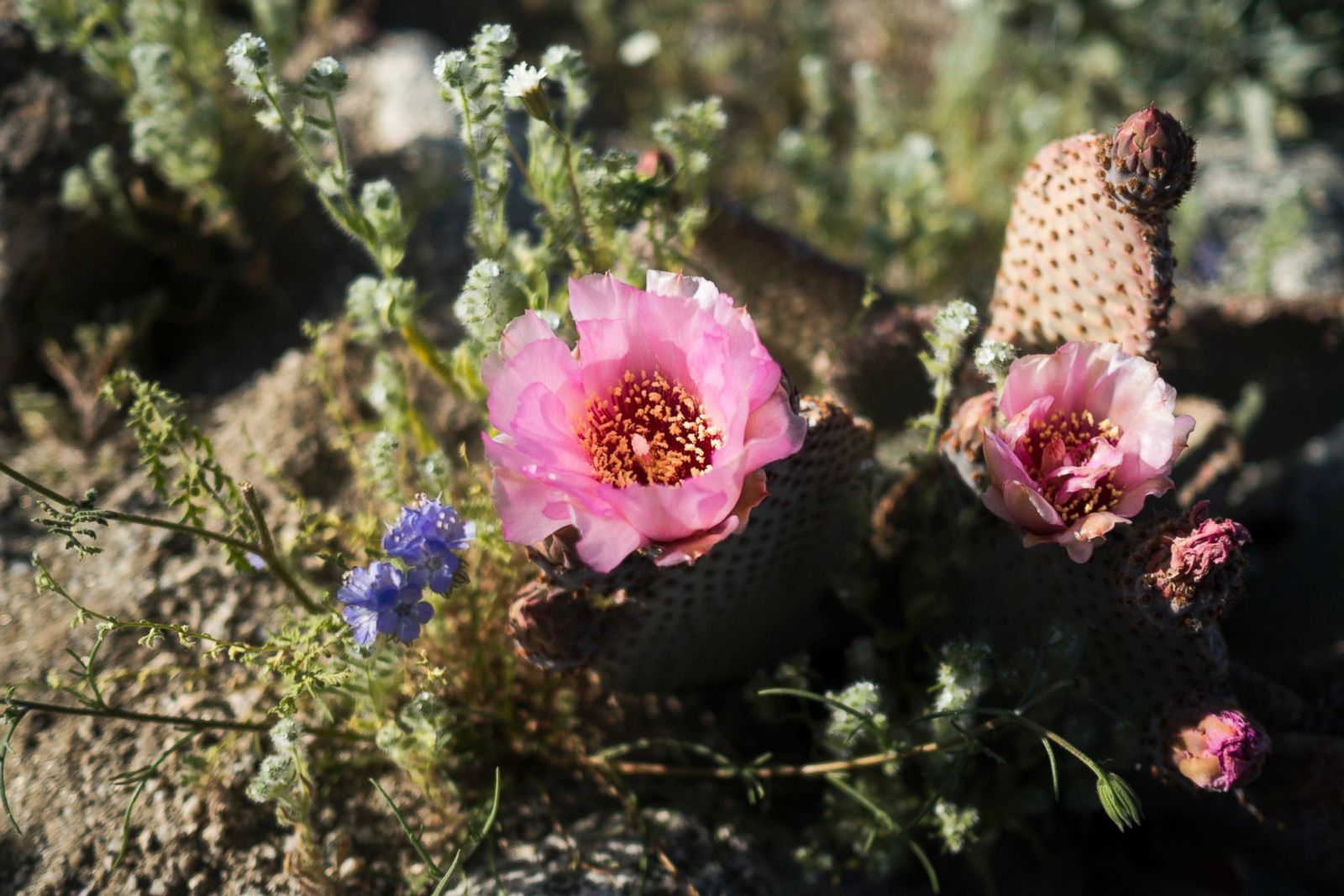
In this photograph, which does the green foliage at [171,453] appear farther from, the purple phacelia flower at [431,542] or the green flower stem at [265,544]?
the purple phacelia flower at [431,542]

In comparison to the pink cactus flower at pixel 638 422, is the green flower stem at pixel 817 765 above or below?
below

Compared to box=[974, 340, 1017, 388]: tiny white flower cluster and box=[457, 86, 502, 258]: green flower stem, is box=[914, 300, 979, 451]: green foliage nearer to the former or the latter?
box=[974, 340, 1017, 388]: tiny white flower cluster

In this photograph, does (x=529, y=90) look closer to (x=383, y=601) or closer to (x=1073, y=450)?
(x=383, y=601)

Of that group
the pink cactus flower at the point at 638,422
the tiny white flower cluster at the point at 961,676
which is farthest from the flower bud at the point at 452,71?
the tiny white flower cluster at the point at 961,676

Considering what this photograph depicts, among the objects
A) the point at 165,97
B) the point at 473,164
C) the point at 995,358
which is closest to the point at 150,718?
the point at 473,164

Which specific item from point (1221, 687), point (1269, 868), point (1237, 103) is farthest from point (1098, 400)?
point (1237, 103)

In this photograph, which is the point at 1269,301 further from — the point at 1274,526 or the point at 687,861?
the point at 687,861
